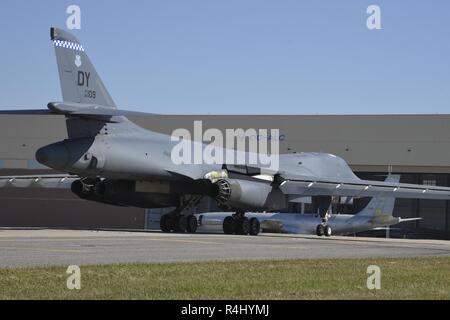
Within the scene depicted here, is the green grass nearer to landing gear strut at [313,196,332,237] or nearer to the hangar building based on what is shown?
landing gear strut at [313,196,332,237]

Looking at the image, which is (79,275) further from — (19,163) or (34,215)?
(19,163)

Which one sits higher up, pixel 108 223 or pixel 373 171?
pixel 373 171

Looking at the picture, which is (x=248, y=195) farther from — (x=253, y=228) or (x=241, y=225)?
(x=253, y=228)

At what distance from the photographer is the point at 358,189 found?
116 feet

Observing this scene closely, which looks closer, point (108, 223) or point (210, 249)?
point (210, 249)

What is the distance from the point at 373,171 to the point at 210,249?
35.5 m

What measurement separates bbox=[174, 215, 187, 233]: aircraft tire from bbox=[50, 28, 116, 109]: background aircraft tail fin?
7.36m

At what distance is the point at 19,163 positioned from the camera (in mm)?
60219

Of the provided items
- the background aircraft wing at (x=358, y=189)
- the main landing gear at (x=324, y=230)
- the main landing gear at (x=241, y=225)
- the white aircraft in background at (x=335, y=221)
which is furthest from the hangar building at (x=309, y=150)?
the background aircraft wing at (x=358, y=189)

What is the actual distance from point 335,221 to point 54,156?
69.2ft

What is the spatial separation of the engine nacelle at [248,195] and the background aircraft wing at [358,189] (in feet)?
2.32

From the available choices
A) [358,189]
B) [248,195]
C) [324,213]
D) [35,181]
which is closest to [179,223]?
[248,195]
